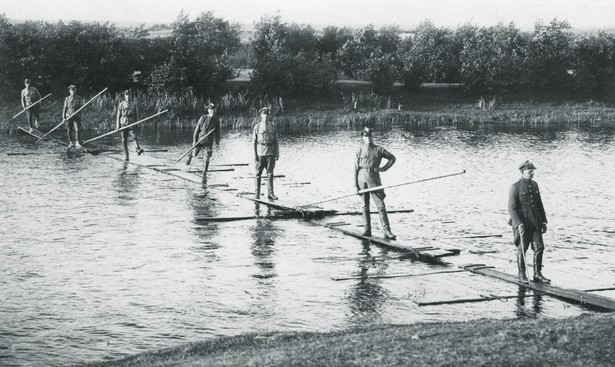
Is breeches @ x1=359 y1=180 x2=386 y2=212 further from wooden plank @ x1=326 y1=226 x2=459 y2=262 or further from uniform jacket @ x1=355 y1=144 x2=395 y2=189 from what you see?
wooden plank @ x1=326 y1=226 x2=459 y2=262

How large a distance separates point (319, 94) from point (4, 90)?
2148cm

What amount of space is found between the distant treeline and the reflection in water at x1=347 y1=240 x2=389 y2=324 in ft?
147

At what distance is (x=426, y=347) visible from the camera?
36.0ft

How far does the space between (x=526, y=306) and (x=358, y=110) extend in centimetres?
4986

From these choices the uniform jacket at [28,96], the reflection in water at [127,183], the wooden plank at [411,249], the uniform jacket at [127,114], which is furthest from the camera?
the uniform jacket at [28,96]

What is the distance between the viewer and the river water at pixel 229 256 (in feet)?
46.8

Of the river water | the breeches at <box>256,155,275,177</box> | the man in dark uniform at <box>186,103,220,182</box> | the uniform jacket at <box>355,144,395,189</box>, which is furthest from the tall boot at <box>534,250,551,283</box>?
the man in dark uniform at <box>186,103,220,182</box>

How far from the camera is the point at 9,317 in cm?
1446

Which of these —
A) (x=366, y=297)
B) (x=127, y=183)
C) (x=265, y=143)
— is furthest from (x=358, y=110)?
(x=366, y=297)

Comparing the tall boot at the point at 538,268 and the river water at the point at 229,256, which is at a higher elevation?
the tall boot at the point at 538,268

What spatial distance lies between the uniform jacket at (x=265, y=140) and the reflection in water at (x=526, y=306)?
10409 millimetres

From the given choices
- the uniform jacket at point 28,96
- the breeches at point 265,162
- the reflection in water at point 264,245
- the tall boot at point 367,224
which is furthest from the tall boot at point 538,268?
the uniform jacket at point 28,96

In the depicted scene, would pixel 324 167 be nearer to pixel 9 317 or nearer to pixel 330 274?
pixel 330 274

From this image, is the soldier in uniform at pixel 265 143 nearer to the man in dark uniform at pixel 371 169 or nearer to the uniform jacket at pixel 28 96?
the man in dark uniform at pixel 371 169
